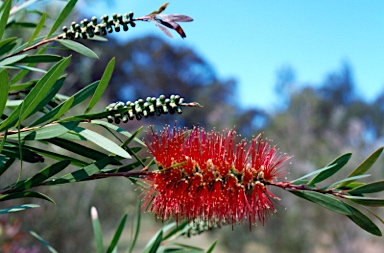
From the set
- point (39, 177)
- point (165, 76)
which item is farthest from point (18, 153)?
point (165, 76)

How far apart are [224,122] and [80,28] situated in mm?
10604

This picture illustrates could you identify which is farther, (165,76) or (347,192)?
(165,76)

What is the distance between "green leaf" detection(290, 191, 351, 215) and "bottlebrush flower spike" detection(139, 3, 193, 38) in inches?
7.9

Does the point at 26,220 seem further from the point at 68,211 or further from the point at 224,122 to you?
the point at 224,122

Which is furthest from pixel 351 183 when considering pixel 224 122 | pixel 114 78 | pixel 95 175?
pixel 114 78

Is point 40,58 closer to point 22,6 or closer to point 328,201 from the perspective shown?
point 22,6

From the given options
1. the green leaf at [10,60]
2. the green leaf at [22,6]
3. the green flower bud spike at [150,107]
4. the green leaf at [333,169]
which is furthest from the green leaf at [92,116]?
the green leaf at [22,6]

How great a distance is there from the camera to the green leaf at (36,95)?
1.53 ft

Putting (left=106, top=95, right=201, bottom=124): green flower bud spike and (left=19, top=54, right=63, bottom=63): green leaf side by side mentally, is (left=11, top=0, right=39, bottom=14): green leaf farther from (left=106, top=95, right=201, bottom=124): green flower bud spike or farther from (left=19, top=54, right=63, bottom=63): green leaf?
(left=106, top=95, right=201, bottom=124): green flower bud spike

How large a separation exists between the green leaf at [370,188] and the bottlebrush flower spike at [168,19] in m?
0.23

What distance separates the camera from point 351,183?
19.6 inches

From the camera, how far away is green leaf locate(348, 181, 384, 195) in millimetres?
459

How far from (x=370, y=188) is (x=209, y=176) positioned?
160 millimetres

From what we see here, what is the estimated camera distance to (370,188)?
1.54 feet
